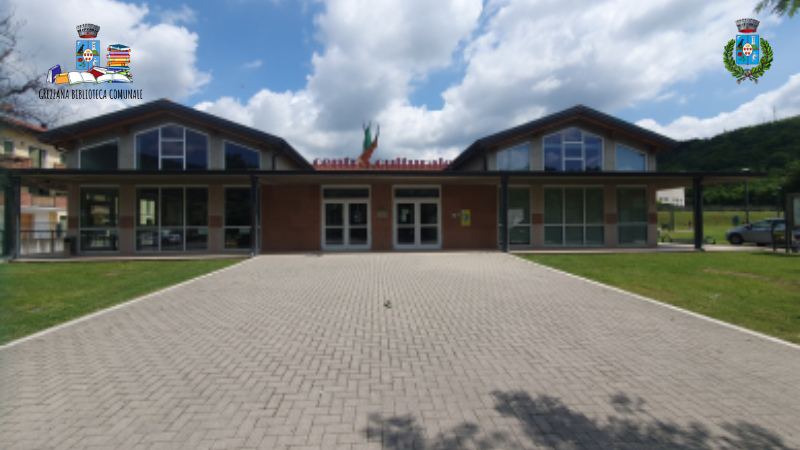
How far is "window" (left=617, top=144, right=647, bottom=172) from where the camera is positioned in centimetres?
1928

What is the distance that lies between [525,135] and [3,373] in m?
18.4

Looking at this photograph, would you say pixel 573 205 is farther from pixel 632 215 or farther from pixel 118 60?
pixel 118 60

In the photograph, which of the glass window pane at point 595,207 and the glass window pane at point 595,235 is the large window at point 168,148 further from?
the glass window pane at point 595,235

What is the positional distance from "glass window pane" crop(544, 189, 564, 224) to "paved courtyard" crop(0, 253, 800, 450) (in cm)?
1147

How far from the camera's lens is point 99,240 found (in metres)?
17.2

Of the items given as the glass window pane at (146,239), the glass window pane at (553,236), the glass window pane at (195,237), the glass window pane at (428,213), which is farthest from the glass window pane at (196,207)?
the glass window pane at (553,236)

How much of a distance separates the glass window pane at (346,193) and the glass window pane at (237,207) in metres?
3.40

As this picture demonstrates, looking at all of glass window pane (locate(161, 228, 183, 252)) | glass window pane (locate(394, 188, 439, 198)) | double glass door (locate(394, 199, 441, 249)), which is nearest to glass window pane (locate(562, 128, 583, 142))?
glass window pane (locate(394, 188, 439, 198))

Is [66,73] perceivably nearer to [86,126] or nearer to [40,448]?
[86,126]

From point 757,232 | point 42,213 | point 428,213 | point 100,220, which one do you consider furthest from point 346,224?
point 42,213

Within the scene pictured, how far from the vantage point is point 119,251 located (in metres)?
17.1

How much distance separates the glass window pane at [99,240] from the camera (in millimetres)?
17156

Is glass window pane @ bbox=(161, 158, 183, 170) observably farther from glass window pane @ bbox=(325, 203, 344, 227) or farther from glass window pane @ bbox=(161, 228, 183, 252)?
glass window pane @ bbox=(325, 203, 344, 227)

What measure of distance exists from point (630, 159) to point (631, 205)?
2282 millimetres
